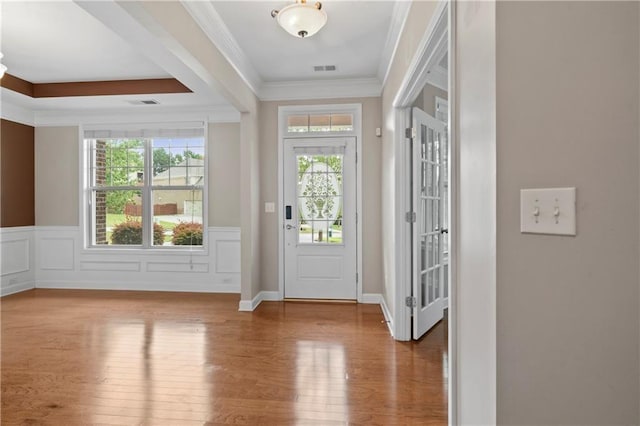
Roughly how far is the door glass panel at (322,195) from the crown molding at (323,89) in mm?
755

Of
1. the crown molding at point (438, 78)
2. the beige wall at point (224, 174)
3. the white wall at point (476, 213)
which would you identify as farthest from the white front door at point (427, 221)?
the beige wall at point (224, 174)

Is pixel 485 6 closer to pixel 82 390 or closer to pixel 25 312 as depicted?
pixel 82 390

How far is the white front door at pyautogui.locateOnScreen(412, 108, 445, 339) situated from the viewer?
10.2 ft

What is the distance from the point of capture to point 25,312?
4020 millimetres

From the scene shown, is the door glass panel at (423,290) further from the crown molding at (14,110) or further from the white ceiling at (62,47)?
the crown molding at (14,110)

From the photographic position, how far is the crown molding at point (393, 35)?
2561mm

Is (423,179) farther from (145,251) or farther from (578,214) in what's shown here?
(145,251)

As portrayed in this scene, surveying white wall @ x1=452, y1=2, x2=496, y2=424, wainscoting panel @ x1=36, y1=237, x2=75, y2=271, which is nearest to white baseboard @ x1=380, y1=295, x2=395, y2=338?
white wall @ x1=452, y1=2, x2=496, y2=424

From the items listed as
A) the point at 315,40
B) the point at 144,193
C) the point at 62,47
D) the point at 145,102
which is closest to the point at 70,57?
the point at 62,47

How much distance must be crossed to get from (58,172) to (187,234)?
7.07 feet

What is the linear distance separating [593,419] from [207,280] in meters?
4.69

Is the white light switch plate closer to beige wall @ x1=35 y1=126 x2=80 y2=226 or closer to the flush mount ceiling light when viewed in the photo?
the flush mount ceiling light

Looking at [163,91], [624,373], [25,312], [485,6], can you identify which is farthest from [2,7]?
[624,373]

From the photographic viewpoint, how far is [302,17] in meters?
2.39
